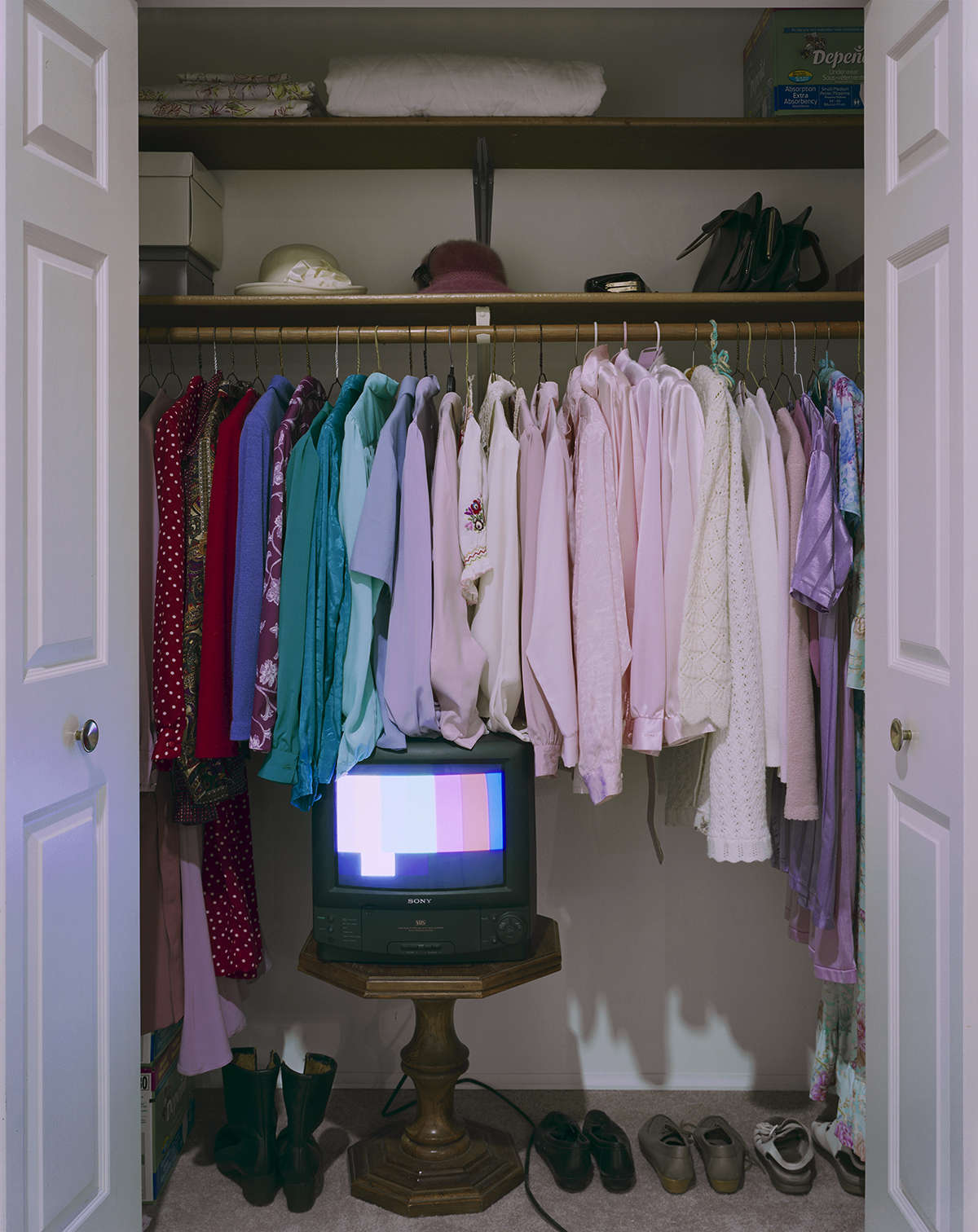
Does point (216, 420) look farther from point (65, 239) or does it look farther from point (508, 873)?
point (508, 873)

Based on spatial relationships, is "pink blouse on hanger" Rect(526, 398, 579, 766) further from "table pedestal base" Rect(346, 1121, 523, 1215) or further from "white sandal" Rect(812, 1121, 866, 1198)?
"white sandal" Rect(812, 1121, 866, 1198)

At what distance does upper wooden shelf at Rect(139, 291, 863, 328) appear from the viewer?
6.44 ft

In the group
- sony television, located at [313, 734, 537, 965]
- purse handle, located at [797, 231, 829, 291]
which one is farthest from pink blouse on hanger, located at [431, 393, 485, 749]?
purse handle, located at [797, 231, 829, 291]

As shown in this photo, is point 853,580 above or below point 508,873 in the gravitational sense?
above

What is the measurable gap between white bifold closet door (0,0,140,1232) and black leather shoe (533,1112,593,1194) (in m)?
0.89

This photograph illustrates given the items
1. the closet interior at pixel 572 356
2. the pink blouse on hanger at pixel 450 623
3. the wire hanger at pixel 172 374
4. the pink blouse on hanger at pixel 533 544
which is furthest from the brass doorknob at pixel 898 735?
the wire hanger at pixel 172 374

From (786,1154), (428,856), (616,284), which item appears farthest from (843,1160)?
(616,284)

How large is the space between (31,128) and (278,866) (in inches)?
68.9

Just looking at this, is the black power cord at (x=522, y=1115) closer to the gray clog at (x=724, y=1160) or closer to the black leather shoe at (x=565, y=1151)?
the black leather shoe at (x=565, y=1151)

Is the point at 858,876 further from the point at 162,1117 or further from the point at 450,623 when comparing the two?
the point at 162,1117

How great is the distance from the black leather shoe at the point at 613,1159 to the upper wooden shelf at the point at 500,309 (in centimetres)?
185

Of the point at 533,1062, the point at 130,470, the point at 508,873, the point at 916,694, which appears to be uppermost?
the point at 130,470

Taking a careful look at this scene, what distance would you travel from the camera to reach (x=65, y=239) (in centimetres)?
133

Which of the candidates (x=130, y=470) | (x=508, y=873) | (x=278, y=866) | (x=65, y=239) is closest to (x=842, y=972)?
(x=508, y=873)
